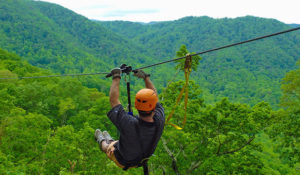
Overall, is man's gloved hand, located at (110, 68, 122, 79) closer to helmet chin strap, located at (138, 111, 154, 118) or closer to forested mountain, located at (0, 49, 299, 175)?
helmet chin strap, located at (138, 111, 154, 118)

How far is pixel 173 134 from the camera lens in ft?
47.3

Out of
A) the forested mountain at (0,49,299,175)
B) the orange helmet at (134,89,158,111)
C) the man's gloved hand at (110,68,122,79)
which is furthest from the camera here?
the forested mountain at (0,49,299,175)

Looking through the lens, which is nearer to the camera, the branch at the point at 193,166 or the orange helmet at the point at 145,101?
the orange helmet at the point at 145,101

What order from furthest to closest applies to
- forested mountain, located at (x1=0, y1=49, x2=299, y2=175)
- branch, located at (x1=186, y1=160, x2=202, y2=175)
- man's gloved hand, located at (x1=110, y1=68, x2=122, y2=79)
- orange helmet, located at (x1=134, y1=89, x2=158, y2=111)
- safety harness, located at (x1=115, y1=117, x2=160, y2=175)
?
branch, located at (x1=186, y1=160, x2=202, y2=175)
forested mountain, located at (x1=0, y1=49, x2=299, y2=175)
man's gloved hand, located at (x1=110, y1=68, x2=122, y2=79)
safety harness, located at (x1=115, y1=117, x2=160, y2=175)
orange helmet, located at (x1=134, y1=89, x2=158, y2=111)

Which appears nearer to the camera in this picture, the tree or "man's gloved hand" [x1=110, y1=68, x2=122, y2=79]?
"man's gloved hand" [x1=110, y1=68, x2=122, y2=79]

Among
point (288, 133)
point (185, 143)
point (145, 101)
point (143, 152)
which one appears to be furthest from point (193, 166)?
point (145, 101)

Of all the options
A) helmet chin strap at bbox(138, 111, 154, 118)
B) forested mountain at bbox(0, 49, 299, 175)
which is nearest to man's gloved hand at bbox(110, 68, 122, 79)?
helmet chin strap at bbox(138, 111, 154, 118)

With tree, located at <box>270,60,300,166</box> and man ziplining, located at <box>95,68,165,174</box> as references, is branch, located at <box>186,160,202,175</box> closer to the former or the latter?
tree, located at <box>270,60,300,166</box>

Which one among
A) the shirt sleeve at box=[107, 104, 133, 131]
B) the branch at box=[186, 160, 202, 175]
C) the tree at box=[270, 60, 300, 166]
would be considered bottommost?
the branch at box=[186, 160, 202, 175]

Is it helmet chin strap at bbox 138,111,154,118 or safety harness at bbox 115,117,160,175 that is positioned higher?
helmet chin strap at bbox 138,111,154,118

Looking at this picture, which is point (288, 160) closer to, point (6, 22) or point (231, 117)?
point (231, 117)

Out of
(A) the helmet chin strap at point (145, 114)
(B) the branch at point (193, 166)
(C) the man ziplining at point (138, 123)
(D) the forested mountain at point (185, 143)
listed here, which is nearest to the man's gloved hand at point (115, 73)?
(C) the man ziplining at point (138, 123)

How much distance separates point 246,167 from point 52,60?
142 meters

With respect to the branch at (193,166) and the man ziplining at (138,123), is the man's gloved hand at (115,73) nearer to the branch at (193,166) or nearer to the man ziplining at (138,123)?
the man ziplining at (138,123)
